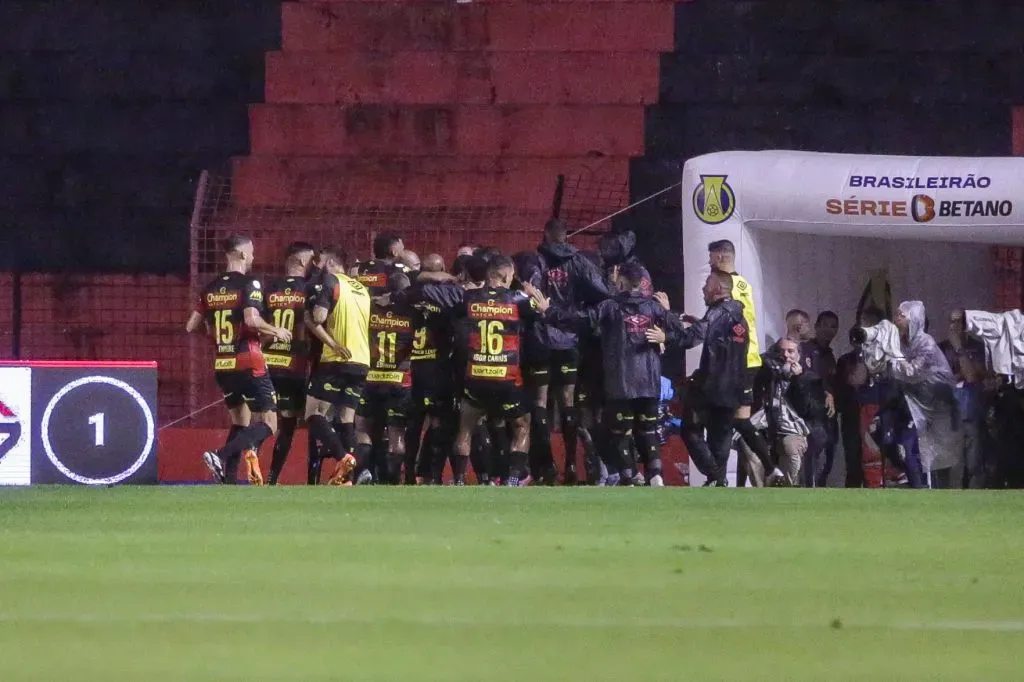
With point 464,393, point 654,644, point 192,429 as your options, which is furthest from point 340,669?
point 192,429

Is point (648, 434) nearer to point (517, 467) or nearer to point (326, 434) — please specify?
point (517, 467)

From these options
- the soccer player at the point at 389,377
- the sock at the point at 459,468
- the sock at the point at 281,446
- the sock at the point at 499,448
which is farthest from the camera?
the sock at the point at 499,448

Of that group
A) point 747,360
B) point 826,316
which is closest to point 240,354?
point 747,360

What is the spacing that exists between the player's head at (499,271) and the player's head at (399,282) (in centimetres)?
82

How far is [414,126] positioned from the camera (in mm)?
17719

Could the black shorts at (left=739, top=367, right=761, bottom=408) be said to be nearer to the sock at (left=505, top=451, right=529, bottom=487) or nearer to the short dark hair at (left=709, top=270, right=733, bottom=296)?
the short dark hair at (left=709, top=270, right=733, bottom=296)

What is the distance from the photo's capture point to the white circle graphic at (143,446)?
1152cm

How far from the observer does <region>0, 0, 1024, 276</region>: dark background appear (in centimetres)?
1744

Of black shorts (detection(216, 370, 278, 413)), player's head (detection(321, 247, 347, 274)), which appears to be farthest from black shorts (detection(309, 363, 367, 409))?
player's head (detection(321, 247, 347, 274))

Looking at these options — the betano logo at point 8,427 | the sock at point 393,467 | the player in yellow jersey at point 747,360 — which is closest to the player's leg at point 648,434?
the player in yellow jersey at point 747,360

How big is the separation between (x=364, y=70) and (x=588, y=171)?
8.40 feet

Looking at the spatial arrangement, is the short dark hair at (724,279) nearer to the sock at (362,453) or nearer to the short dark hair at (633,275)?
the short dark hair at (633,275)

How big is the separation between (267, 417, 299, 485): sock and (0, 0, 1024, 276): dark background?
526 cm

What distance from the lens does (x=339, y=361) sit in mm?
12234
